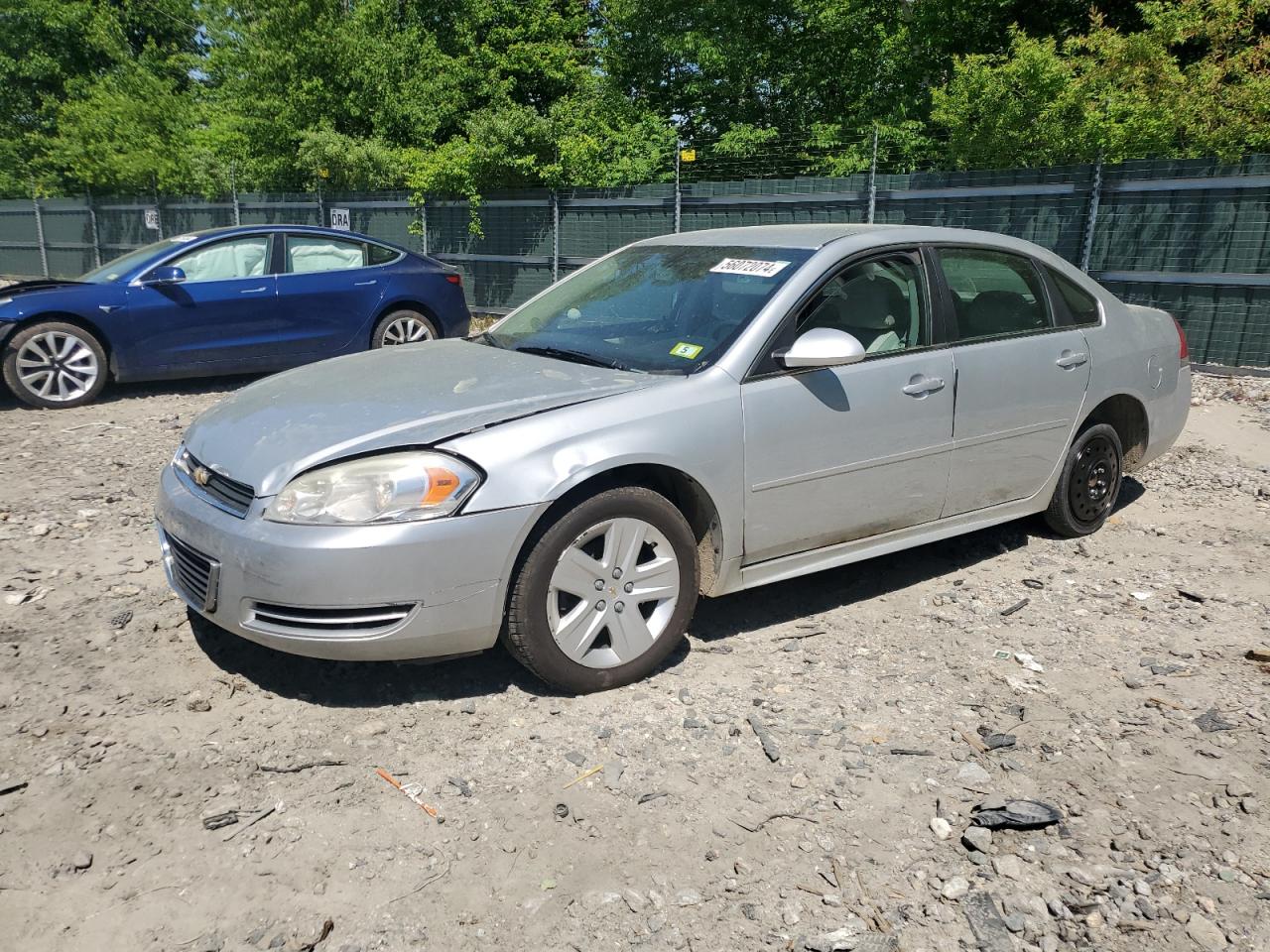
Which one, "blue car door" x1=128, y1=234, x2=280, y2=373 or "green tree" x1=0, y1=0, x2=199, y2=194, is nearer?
"blue car door" x1=128, y1=234, x2=280, y2=373

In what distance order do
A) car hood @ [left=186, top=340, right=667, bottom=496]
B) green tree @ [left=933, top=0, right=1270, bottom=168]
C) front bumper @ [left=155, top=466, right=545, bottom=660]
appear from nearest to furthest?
front bumper @ [left=155, top=466, right=545, bottom=660] < car hood @ [left=186, top=340, right=667, bottom=496] < green tree @ [left=933, top=0, right=1270, bottom=168]

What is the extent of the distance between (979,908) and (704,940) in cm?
71

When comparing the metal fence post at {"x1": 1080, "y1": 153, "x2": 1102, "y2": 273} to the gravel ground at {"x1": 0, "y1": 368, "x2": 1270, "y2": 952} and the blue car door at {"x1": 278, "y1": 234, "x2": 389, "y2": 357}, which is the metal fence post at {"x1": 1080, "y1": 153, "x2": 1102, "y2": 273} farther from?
the blue car door at {"x1": 278, "y1": 234, "x2": 389, "y2": 357}

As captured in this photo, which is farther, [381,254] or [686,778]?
[381,254]

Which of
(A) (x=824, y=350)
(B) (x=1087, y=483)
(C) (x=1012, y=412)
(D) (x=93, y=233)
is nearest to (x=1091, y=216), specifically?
(B) (x=1087, y=483)

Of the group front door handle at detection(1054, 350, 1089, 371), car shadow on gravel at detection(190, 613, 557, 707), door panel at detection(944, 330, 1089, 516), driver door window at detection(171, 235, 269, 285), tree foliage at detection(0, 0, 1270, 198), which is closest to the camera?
car shadow on gravel at detection(190, 613, 557, 707)

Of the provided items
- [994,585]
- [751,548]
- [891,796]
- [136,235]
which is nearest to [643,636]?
[751,548]

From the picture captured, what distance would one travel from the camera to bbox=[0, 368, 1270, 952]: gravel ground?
2551mm

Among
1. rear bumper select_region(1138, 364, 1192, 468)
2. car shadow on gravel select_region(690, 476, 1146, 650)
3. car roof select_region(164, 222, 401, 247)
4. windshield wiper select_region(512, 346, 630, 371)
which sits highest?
car roof select_region(164, 222, 401, 247)

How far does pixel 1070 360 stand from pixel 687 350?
2.08m

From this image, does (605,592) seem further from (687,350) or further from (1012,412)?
(1012,412)

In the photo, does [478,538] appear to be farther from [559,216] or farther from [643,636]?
[559,216]

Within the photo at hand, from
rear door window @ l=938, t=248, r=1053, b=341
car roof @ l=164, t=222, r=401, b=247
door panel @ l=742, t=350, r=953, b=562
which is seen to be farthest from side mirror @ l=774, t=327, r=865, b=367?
car roof @ l=164, t=222, r=401, b=247

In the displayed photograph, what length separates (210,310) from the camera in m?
8.83
